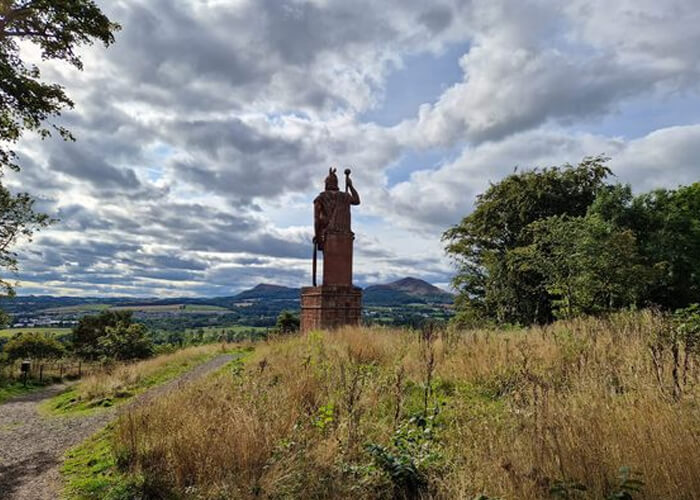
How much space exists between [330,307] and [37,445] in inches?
356

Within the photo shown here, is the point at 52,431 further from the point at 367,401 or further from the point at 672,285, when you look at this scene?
the point at 672,285

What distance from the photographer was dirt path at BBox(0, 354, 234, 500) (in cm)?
497

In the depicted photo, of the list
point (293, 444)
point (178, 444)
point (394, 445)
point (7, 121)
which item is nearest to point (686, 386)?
point (394, 445)

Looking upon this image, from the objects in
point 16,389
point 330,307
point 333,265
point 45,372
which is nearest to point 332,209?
point 333,265

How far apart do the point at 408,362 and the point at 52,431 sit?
7192mm

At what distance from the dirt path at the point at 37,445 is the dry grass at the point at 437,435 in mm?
1025

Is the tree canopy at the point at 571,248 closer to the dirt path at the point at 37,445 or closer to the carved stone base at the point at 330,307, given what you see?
the carved stone base at the point at 330,307

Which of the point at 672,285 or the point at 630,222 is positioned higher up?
the point at 630,222

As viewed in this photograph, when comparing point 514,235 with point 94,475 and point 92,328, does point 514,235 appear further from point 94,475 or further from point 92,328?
point 92,328

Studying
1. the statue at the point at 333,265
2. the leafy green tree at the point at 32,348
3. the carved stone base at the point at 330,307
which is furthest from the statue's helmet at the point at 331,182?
the leafy green tree at the point at 32,348

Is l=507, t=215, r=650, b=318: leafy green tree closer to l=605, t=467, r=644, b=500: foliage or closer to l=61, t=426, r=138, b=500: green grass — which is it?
l=605, t=467, r=644, b=500: foliage

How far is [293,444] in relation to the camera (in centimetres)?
403

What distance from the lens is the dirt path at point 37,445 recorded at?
4.97 metres


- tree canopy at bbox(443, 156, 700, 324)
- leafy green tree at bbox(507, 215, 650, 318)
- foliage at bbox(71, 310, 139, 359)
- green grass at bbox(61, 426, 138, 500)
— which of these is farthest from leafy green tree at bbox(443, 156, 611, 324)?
foliage at bbox(71, 310, 139, 359)
